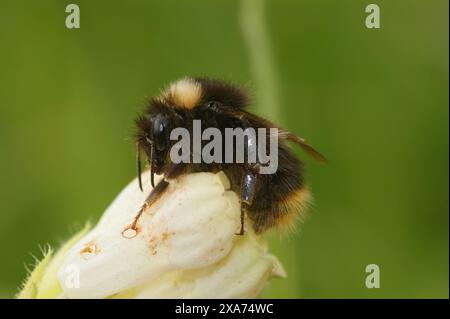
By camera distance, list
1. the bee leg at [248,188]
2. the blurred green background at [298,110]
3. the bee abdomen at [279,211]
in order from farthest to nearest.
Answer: the blurred green background at [298,110] → the bee abdomen at [279,211] → the bee leg at [248,188]

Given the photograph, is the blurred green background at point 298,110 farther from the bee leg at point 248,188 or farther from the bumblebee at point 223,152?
the bee leg at point 248,188

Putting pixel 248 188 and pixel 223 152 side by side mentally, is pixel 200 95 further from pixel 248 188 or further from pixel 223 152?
pixel 248 188

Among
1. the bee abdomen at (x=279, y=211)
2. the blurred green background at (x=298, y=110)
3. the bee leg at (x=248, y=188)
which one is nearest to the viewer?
the bee leg at (x=248, y=188)

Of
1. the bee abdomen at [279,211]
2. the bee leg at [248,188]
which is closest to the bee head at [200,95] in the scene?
the bee leg at [248,188]
